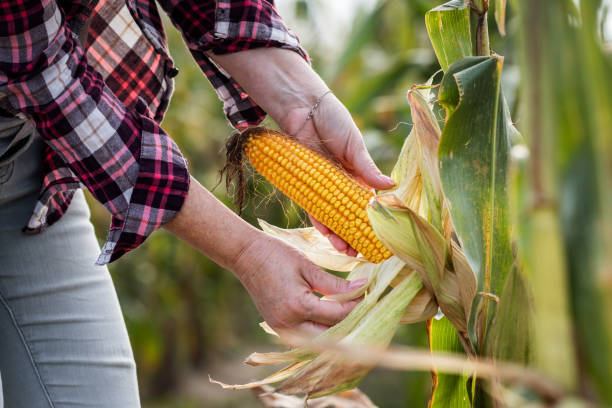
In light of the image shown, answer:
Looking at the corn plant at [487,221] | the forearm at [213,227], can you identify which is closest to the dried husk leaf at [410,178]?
the corn plant at [487,221]

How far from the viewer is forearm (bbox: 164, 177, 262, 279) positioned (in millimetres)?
776

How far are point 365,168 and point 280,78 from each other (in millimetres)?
226

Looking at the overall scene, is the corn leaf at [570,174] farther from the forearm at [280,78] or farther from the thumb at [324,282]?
the forearm at [280,78]

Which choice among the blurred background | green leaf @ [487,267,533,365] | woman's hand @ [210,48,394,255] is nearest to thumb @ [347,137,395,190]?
woman's hand @ [210,48,394,255]

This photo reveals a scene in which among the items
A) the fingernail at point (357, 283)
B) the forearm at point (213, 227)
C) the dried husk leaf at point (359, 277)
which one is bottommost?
the dried husk leaf at point (359, 277)

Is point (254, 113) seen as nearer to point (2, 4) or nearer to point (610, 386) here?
point (2, 4)

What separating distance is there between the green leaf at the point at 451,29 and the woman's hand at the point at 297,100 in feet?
0.66

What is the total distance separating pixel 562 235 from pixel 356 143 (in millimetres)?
629

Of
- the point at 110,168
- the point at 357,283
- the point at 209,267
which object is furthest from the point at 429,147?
the point at 209,267

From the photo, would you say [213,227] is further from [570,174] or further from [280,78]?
[570,174]

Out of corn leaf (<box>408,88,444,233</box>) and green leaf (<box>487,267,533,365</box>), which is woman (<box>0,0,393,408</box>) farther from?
green leaf (<box>487,267,533,365</box>)

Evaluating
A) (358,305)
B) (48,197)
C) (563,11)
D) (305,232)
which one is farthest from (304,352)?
(563,11)

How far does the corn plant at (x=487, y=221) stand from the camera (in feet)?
0.98

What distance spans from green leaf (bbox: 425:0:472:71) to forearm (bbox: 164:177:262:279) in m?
0.37
